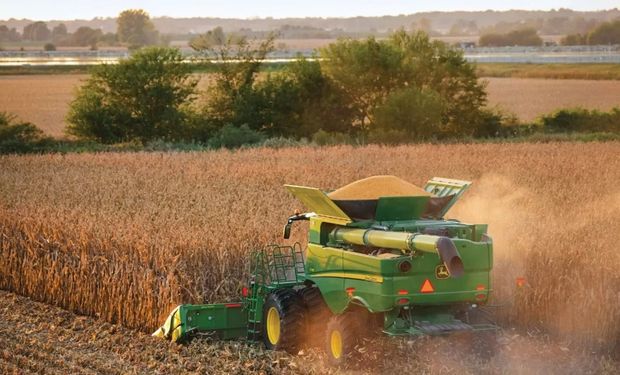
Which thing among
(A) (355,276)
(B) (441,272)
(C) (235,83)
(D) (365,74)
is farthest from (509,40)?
(B) (441,272)

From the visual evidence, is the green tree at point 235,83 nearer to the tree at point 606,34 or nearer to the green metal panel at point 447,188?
the green metal panel at point 447,188

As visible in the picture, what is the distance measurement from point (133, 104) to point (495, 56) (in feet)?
219

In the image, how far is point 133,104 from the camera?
42375 millimetres

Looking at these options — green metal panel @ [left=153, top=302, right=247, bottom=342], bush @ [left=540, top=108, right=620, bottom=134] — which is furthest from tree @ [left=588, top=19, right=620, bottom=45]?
green metal panel @ [left=153, top=302, right=247, bottom=342]

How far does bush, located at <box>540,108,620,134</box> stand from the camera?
1709 inches

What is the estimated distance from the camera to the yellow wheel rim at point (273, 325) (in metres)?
10.8

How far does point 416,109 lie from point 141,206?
23.6 metres

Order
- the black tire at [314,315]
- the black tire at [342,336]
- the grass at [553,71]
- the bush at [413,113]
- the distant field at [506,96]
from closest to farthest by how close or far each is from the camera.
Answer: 1. the black tire at [342,336]
2. the black tire at [314,315]
3. the bush at [413,113]
4. the distant field at [506,96]
5. the grass at [553,71]

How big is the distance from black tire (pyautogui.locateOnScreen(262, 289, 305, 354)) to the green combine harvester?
1 cm

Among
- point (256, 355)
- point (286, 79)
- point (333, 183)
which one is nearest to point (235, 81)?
point (286, 79)

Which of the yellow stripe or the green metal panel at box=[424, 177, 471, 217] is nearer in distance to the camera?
the yellow stripe

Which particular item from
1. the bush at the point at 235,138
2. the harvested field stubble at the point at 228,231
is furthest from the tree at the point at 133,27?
the harvested field stubble at the point at 228,231

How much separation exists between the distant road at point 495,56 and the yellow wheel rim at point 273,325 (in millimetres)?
A: 71916

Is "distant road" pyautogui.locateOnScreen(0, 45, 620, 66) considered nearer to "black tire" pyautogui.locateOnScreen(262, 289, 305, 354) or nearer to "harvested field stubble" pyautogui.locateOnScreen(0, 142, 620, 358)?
"harvested field stubble" pyautogui.locateOnScreen(0, 142, 620, 358)
